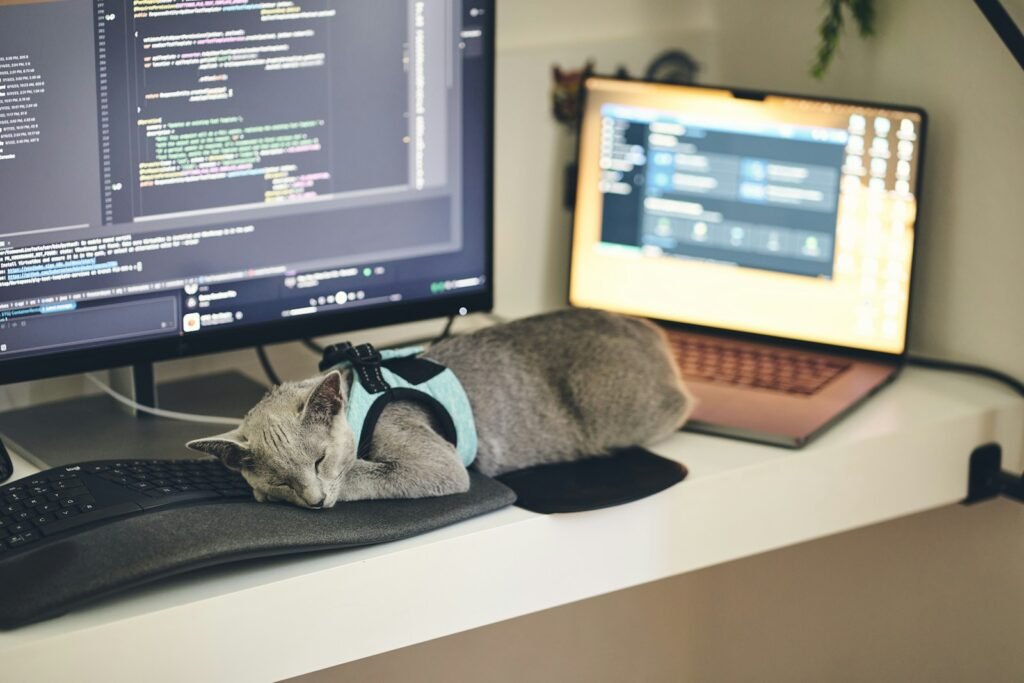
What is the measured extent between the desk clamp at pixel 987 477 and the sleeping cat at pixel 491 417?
333 millimetres

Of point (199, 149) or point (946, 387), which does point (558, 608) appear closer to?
point (946, 387)

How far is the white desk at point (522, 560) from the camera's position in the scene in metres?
0.94

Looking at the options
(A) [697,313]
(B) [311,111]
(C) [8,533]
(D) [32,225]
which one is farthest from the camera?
(A) [697,313]

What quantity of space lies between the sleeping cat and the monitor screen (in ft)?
0.46

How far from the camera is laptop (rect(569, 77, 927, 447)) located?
4.63ft

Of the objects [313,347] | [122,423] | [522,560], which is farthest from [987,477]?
[122,423]

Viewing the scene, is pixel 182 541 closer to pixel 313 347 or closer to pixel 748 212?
pixel 313 347

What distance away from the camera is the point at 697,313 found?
1530mm

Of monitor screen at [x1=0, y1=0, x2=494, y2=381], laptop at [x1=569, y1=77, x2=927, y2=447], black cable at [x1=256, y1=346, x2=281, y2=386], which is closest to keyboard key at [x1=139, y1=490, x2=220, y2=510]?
monitor screen at [x1=0, y1=0, x2=494, y2=381]

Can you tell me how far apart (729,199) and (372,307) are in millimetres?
459

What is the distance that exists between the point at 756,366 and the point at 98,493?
74 cm

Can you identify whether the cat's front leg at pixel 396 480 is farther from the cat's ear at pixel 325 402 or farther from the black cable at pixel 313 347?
the black cable at pixel 313 347

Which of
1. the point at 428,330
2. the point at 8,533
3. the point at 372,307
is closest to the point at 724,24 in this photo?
the point at 428,330

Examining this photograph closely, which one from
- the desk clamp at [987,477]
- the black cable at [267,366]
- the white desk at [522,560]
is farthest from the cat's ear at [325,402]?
the desk clamp at [987,477]
